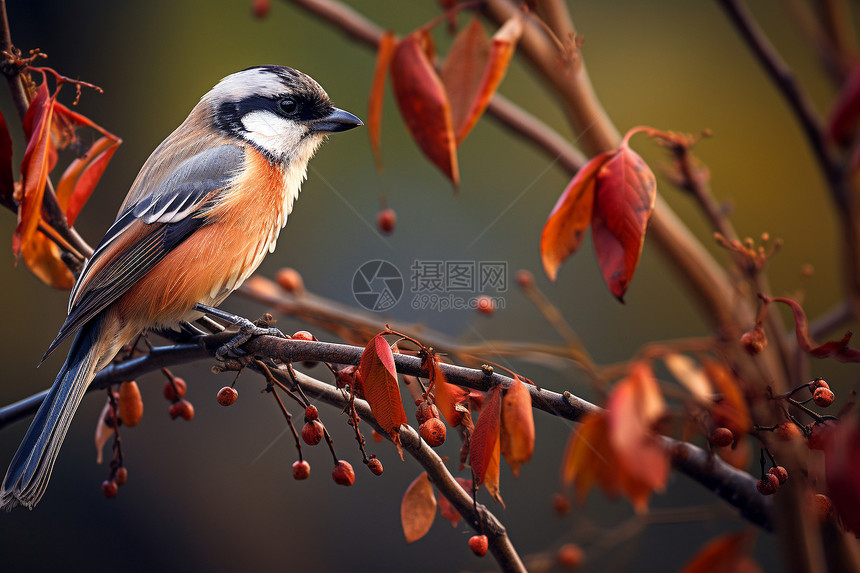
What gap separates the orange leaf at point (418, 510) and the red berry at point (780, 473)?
15.6 inches

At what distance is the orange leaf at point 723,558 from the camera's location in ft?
2.12

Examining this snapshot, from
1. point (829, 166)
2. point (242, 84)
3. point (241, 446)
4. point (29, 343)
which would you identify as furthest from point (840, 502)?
point (29, 343)

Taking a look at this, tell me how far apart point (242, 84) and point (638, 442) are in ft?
3.24

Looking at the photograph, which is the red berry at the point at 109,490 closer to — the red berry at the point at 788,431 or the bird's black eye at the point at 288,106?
the bird's black eye at the point at 288,106

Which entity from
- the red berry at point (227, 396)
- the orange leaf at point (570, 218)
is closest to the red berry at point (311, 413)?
the red berry at point (227, 396)

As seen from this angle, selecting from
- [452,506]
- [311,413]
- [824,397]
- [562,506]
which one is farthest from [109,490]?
Result: [824,397]

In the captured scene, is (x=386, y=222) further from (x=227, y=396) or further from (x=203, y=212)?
(x=227, y=396)

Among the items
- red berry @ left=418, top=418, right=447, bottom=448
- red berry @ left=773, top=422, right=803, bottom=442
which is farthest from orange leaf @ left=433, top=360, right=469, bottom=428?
red berry @ left=773, top=422, right=803, bottom=442

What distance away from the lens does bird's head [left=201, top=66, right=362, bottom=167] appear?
3.73 feet

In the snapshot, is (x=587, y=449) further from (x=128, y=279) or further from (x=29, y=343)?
(x=29, y=343)

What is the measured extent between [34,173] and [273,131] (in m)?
0.50

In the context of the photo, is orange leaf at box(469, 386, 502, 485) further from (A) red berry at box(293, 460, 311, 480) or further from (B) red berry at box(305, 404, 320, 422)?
(A) red berry at box(293, 460, 311, 480)

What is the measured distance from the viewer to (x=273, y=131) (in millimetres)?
1190

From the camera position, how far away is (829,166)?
2.91ft
